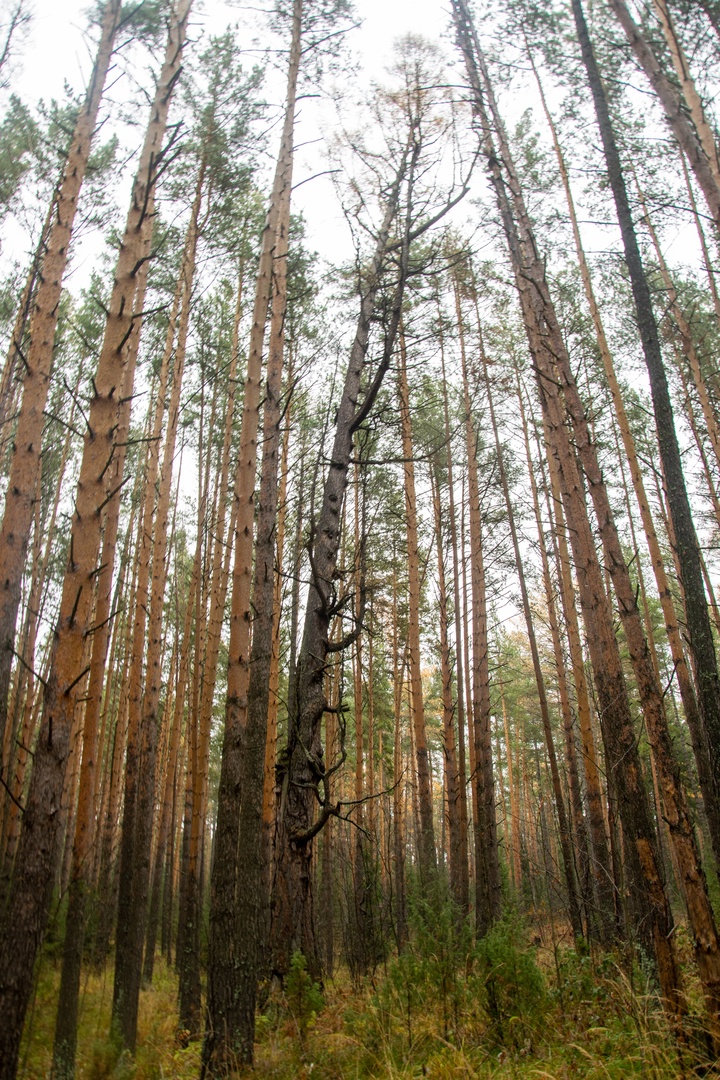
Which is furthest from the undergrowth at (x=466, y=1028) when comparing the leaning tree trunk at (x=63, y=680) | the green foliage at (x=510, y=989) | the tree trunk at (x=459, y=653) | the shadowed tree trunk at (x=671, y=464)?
the tree trunk at (x=459, y=653)

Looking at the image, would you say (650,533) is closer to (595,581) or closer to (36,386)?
(595,581)

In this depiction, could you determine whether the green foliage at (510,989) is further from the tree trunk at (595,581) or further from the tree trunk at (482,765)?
the tree trunk at (482,765)

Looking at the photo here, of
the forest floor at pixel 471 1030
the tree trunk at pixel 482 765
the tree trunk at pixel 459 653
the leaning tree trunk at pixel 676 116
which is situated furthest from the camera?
the tree trunk at pixel 459 653

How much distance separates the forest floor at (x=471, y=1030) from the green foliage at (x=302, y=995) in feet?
0.04

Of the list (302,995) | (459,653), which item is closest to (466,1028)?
(302,995)

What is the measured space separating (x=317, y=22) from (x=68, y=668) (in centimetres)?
716

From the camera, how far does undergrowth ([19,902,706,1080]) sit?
3127mm

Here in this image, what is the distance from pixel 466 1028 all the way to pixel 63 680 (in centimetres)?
346

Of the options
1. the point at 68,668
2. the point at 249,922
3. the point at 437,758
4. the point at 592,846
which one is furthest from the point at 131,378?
the point at 437,758

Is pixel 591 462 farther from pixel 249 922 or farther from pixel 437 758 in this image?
pixel 437 758

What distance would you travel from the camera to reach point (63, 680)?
3305 millimetres

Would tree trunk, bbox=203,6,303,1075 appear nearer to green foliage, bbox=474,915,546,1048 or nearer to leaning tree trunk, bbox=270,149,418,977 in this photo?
leaning tree trunk, bbox=270,149,418,977

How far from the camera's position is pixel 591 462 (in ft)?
16.0

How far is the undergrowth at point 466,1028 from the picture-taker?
3127mm
